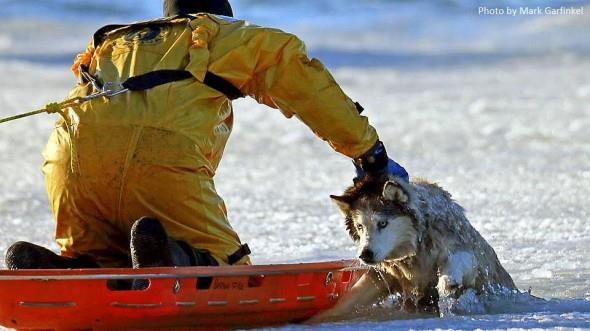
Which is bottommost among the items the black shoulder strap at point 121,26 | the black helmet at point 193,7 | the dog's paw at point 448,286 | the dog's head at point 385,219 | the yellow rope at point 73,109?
the dog's paw at point 448,286

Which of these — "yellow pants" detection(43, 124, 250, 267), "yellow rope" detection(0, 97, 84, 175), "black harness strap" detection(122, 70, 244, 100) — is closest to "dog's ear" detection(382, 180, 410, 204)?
"yellow pants" detection(43, 124, 250, 267)

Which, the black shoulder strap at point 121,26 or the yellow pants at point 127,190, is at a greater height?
the black shoulder strap at point 121,26

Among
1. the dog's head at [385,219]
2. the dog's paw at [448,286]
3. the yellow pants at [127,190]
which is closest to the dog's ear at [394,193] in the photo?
the dog's head at [385,219]

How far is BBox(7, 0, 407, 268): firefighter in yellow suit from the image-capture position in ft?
13.2

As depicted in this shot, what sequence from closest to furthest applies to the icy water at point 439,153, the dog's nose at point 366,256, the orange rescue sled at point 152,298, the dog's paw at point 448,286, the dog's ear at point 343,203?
the orange rescue sled at point 152,298
the dog's nose at point 366,256
the dog's paw at point 448,286
the dog's ear at point 343,203
the icy water at point 439,153

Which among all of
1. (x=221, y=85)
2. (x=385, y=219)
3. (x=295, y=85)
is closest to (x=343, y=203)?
(x=385, y=219)

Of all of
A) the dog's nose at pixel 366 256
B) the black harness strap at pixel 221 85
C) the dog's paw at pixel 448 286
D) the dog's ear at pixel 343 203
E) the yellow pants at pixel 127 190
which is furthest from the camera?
the dog's ear at pixel 343 203

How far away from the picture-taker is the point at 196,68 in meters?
4.09

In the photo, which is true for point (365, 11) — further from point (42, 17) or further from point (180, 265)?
point (180, 265)

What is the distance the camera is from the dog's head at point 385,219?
4469 mm

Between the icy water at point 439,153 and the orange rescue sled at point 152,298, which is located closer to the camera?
the orange rescue sled at point 152,298

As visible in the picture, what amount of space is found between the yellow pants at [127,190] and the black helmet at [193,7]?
23.7 inches

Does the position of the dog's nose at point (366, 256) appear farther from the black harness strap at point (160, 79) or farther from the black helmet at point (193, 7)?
the black helmet at point (193, 7)

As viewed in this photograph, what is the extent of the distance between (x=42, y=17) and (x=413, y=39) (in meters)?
9.60
